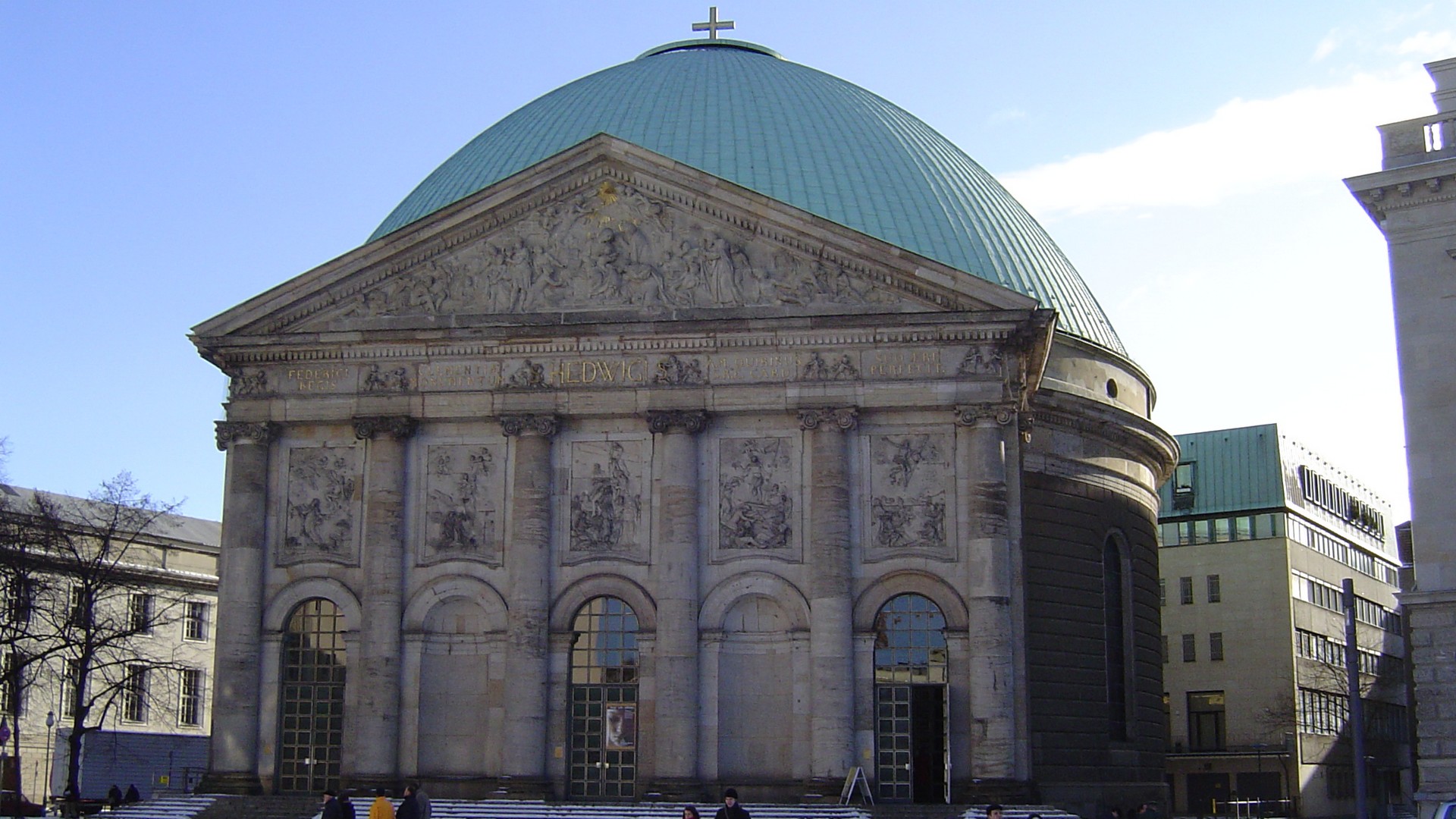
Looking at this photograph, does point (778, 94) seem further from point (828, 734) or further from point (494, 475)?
point (828, 734)

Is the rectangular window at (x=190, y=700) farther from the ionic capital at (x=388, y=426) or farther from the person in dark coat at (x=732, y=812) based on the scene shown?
the person in dark coat at (x=732, y=812)

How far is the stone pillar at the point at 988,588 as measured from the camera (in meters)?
39.8

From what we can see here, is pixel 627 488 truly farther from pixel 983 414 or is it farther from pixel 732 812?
pixel 732 812

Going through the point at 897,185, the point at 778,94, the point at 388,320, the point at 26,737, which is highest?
the point at 778,94

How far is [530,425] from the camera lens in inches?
1684

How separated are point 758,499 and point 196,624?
154 feet

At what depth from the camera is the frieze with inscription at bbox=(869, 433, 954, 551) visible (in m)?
41.3

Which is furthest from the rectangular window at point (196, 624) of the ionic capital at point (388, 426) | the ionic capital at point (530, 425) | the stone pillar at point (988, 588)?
the stone pillar at point (988, 588)

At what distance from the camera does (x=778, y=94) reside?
55.7 metres

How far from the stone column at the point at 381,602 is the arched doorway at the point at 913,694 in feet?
39.0

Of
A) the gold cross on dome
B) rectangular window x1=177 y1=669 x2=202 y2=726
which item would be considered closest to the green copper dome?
the gold cross on dome

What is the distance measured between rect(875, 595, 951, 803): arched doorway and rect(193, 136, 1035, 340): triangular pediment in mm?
7558

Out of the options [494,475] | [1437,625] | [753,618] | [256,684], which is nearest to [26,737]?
[256,684]

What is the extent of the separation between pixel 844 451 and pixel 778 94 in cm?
1809
